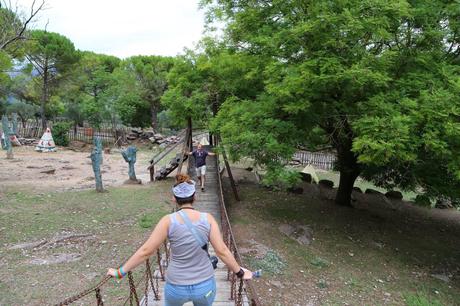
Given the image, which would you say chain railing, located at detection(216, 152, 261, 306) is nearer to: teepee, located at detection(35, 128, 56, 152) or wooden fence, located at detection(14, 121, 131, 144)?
teepee, located at detection(35, 128, 56, 152)

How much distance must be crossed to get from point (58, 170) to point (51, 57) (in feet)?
47.8

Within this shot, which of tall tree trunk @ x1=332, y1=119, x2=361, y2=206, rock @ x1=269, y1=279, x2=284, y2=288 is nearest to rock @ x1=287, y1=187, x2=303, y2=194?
tall tree trunk @ x1=332, y1=119, x2=361, y2=206

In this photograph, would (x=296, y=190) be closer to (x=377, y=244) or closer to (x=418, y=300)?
(x=377, y=244)

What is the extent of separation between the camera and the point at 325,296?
25.0ft

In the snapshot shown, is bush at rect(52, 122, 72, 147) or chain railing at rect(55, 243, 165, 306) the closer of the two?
chain railing at rect(55, 243, 165, 306)

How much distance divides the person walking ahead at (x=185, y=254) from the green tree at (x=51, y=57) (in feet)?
95.3

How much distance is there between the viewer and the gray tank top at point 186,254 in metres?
2.99

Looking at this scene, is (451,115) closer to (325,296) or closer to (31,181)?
(325,296)

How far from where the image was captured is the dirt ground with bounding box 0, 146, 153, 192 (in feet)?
49.4

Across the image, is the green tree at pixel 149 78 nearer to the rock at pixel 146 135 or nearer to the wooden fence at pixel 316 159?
the rock at pixel 146 135

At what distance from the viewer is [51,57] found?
29.7 m

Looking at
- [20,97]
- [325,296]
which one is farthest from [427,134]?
[20,97]

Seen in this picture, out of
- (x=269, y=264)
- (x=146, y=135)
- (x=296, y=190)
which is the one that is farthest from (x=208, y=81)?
(x=146, y=135)

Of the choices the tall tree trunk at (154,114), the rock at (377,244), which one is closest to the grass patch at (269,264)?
the rock at (377,244)
